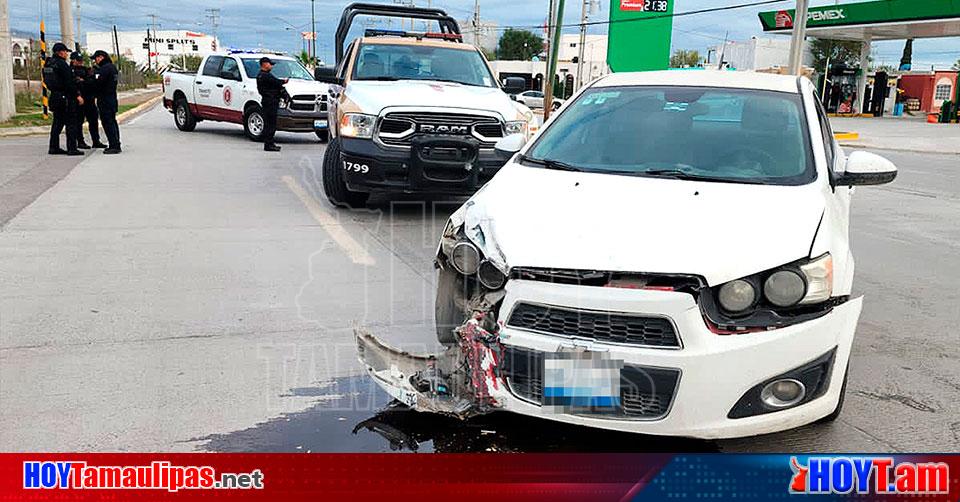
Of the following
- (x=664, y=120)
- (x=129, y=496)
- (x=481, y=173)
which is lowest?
(x=129, y=496)

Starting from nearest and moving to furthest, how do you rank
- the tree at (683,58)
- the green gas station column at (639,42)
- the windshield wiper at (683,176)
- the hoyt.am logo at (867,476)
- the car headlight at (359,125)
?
the hoyt.am logo at (867,476), the windshield wiper at (683,176), the car headlight at (359,125), the green gas station column at (639,42), the tree at (683,58)

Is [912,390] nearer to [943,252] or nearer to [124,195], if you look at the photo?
[943,252]

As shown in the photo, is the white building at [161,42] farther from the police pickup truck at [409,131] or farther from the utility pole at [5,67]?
the police pickup truck at [409,131]

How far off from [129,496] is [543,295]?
1.82 meters

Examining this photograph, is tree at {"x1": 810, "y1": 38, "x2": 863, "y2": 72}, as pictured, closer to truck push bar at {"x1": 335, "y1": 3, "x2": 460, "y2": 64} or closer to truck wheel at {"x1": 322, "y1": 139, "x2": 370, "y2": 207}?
truck push bar at {"x1": 335, "y1": 3, "x2": 460, "y2": 64}

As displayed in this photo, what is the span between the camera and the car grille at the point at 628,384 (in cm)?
316

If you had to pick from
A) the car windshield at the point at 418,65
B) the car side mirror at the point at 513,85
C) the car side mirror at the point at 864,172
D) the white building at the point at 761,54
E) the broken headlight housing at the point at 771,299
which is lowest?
the broken headlight housing at the point at 771,299

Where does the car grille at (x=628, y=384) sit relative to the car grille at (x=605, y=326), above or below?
below

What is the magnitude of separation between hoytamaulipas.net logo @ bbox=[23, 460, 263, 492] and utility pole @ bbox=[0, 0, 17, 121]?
802 inches

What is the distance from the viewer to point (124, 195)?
10.3 metres

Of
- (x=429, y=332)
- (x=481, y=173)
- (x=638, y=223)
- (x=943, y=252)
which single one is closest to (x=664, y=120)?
(x=638, y=223)

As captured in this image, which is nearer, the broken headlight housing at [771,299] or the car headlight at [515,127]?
the broken headlight housing at [771,299]

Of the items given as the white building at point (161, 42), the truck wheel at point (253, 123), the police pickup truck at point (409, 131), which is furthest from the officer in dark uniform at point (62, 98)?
the white building at point (161, 42)

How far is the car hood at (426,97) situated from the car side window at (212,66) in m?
10.8
